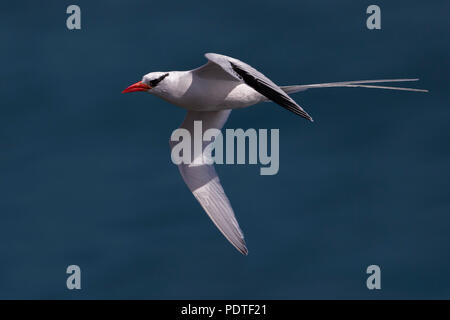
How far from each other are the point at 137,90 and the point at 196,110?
1.76 meters

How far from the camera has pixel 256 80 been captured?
21.5 meters

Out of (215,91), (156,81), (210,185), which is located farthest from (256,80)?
(210,185)

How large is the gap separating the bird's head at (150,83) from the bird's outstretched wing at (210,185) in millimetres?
2497

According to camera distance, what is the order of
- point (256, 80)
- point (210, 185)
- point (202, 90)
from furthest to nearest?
point (210, 185) < point (202, 90) < point (256, 80)

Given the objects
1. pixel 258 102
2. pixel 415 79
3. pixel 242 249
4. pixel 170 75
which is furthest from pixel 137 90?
pixel 415 79

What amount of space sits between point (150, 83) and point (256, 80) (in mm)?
3262

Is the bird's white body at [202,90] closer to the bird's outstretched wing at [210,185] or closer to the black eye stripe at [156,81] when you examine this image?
the black eye stripe at [156,81]

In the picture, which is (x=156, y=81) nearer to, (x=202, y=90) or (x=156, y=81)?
(x=156, y=81)

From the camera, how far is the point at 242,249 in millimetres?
24219

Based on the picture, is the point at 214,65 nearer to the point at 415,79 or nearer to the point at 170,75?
the point at 170,75

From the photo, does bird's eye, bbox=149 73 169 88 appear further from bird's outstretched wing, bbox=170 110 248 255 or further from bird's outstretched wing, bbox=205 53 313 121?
bird's outstretched wing, bbox=170 110 248 255

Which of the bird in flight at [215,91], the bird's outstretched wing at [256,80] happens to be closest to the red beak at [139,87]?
the bird in flight at [215,91]

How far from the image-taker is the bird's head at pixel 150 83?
23.8 meters

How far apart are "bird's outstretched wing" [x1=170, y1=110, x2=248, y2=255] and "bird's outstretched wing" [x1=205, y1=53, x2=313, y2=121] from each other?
13.3ft
